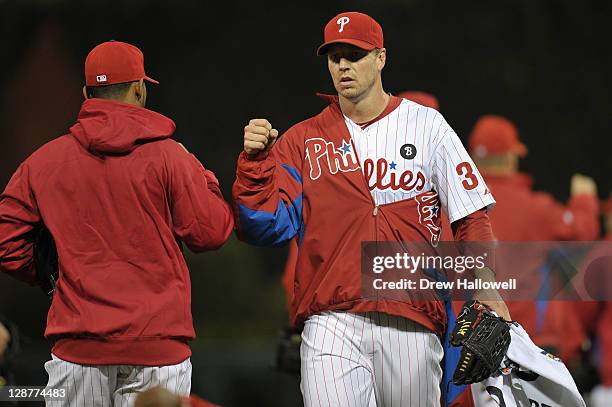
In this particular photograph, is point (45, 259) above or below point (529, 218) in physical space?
below

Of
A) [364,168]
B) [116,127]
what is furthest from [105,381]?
[364,168]

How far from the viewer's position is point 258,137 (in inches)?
148

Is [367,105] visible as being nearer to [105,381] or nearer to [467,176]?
[467,176]

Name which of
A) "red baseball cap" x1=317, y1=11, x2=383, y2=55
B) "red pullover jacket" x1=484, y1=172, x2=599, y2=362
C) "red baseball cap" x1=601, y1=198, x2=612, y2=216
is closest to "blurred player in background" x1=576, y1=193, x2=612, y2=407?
"red baseball cap" x1=601, y1=198, x2=612, y2=216

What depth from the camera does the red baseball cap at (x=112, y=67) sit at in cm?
375

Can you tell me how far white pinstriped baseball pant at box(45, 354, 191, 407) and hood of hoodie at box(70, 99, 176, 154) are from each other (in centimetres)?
70

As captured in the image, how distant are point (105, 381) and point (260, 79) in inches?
182

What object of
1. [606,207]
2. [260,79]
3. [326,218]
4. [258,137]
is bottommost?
[326,218]

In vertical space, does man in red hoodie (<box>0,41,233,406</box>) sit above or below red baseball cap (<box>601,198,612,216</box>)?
below

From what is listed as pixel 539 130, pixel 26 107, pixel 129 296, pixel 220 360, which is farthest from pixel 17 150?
pixel 129 296

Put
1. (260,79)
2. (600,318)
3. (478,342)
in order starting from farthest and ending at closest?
(260,79)
(600,318)
(478,342)

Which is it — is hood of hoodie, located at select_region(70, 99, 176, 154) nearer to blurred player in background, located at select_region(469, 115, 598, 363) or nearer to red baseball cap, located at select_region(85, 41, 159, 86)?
red baseball cap, located at select_region(85, 41, 159, 86)

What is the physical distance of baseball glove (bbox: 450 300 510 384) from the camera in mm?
3756

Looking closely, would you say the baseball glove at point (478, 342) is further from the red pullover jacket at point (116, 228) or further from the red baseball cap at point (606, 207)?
the red baseball cap at point (606, 207)
